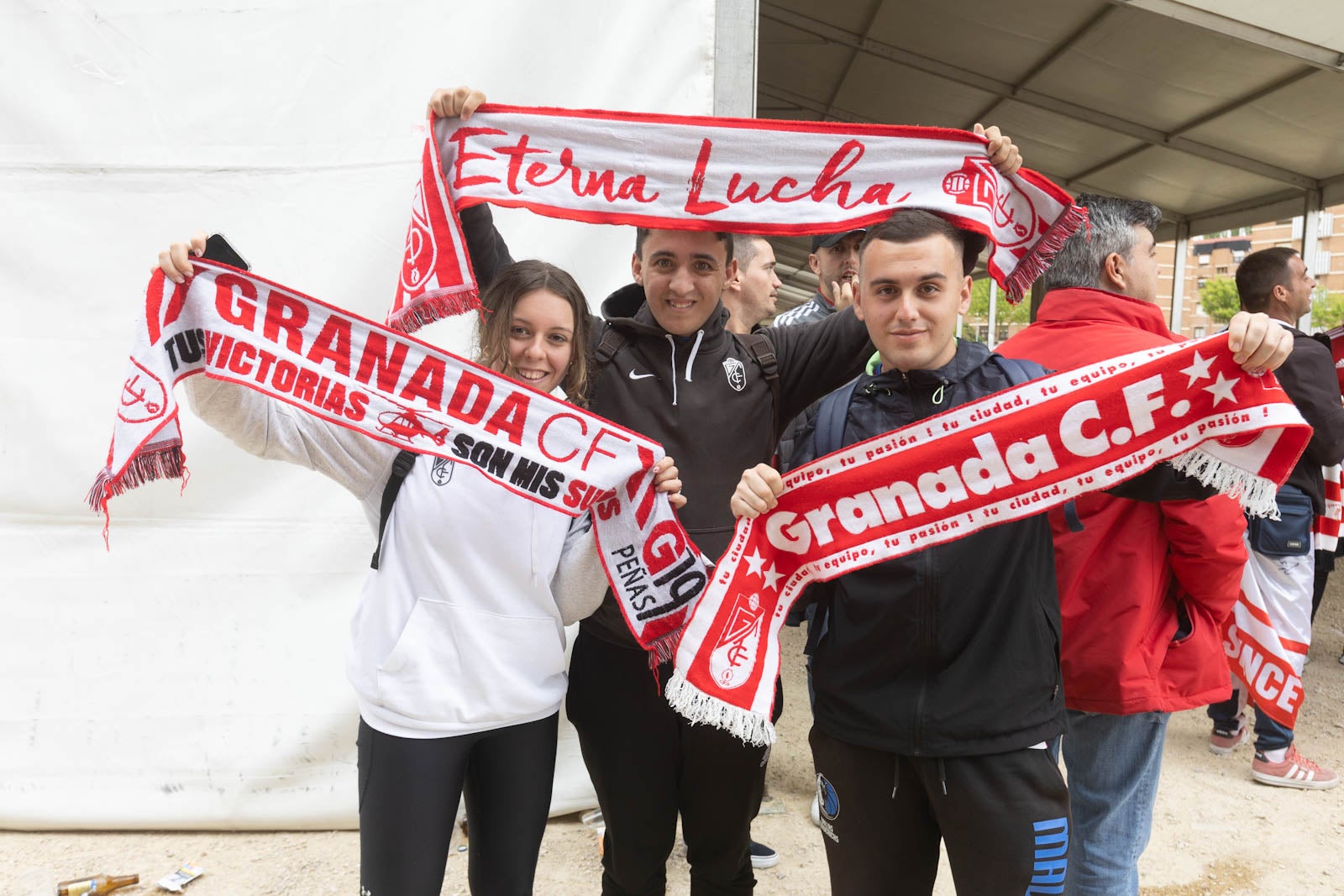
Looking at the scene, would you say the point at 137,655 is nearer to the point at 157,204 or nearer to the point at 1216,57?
the point at 157,204

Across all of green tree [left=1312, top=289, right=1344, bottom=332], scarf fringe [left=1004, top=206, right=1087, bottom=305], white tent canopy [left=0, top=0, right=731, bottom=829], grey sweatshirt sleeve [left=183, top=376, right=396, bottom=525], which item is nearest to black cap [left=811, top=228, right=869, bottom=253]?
white tent canopy [left=0, top=0, right=731, bottom=829]

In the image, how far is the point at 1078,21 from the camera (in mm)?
6395

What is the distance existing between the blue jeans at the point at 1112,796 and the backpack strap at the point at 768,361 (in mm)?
979

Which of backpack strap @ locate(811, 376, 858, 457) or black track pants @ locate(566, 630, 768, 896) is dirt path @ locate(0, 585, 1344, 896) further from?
backpack strap @ locate(811, 376, 858, 457)

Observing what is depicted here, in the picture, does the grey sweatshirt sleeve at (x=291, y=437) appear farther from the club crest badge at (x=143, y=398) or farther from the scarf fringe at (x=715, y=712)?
the scarf fringe at (x=715, y=712)

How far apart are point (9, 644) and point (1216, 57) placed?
798 cm

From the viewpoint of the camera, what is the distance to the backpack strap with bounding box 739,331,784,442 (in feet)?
6.89

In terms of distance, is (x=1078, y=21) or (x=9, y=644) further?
(x=1078, y=21)

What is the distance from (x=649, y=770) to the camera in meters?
2.00

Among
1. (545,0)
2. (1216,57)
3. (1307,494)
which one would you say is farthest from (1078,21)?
(545,0)

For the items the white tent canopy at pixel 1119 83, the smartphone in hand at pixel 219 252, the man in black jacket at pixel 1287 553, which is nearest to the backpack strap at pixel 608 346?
the smartphone in hand at pixel 219 252

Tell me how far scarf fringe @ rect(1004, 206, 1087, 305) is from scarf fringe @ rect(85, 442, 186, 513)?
1.85 metres

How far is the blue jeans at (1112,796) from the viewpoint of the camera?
77.4 inches

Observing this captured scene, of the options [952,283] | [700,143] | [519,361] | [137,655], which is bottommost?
[137,655]
